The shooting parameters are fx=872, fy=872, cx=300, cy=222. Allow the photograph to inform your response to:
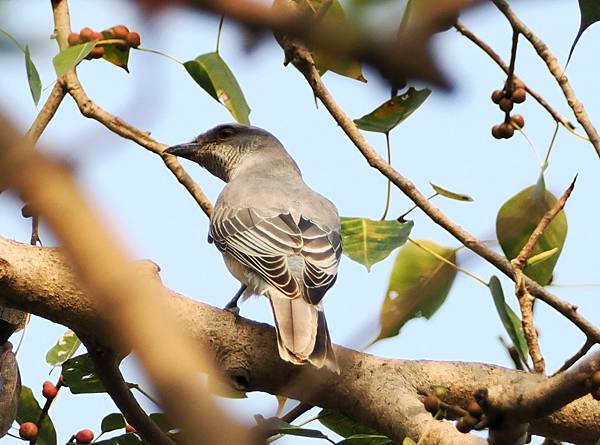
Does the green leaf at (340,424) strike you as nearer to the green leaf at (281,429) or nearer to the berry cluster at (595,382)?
the green leaf at (281,429)

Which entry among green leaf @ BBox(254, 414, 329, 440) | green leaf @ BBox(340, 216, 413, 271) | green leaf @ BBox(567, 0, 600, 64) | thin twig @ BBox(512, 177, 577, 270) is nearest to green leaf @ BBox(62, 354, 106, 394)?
green leaf @ BBox(254, 414, 329, 440)

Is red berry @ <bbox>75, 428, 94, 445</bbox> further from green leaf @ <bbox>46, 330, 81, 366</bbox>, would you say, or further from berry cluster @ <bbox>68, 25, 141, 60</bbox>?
berry cluster @ <bbox>68, 25, 141, 60</bbox>

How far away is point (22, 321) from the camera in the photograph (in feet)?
8.07

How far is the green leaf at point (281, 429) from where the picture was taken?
1784 millimetres

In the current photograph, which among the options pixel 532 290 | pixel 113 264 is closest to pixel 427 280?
pixel 532 290

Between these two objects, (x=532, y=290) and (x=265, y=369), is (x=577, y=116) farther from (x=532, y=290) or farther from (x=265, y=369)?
(x=265, y=369)

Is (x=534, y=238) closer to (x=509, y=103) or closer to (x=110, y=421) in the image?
(x=509, y=103)

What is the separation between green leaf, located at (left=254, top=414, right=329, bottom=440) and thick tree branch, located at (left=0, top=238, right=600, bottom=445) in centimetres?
21

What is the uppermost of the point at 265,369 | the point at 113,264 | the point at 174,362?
the point at 265,369

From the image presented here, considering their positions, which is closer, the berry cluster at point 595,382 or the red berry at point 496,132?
the berry cluster at point 595,382

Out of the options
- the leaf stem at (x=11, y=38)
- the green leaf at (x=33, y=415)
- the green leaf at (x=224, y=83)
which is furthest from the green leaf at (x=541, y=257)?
the leaf stem at (x=11, y=38)

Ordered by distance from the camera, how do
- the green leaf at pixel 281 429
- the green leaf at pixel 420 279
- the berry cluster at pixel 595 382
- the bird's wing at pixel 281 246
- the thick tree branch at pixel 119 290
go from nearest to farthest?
the thick tree branch at pixel 119 290, the berry cluster at pixel 595 382, the green leaf at pixel 281 429, the green leaf at pixel 420 279, the bird's wing at pixel 281 246

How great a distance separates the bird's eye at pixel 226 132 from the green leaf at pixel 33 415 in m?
2.95

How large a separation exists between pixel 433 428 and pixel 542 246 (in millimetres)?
1136
